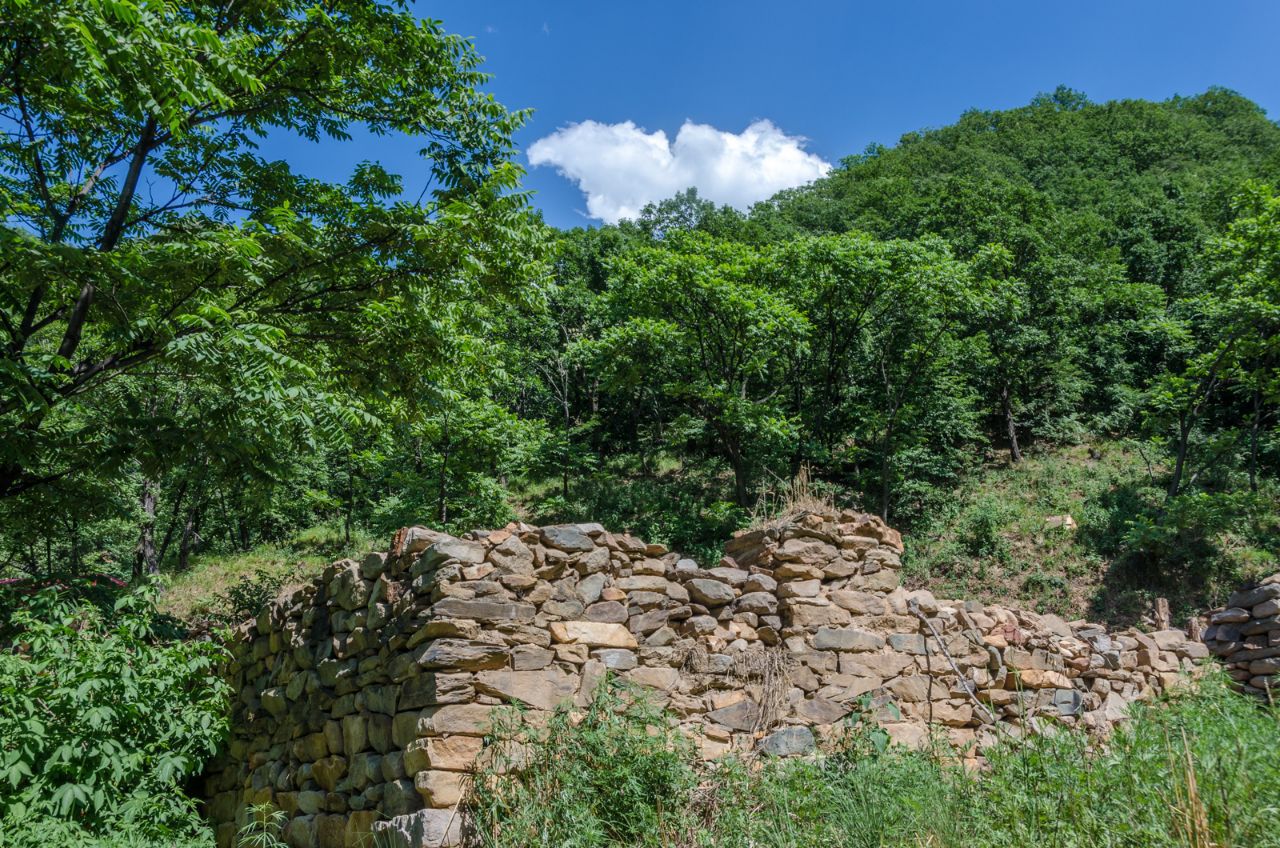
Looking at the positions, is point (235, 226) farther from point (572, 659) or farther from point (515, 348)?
point (515, 348)

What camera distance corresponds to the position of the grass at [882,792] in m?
3.04

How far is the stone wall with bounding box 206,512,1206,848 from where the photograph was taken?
4.57 m

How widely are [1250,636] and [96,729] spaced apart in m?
10.4

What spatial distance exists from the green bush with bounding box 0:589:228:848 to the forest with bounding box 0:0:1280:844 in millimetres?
107

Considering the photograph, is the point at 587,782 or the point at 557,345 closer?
the point at 587,782

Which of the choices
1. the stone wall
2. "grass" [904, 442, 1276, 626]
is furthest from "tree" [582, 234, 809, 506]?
the stone wall

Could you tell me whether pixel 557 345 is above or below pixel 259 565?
above

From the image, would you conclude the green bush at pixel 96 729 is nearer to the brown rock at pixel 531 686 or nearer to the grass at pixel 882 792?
the brown rock at pixel 531 686

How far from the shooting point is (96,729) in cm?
464

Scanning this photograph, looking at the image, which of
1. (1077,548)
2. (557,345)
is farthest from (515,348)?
(1077,548)

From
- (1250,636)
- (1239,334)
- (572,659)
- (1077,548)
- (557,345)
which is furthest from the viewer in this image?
(557,345)

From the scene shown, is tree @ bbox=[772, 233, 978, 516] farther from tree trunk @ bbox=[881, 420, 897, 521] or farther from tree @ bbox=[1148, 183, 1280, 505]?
tree @ bbox=[1148, 183, 1280, 505]

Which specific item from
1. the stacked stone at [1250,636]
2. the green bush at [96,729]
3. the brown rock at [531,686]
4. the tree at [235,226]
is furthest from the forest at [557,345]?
the stacked stone at [1250,636]

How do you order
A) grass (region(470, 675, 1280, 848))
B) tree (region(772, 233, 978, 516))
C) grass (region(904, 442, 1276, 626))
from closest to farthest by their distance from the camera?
grass (region(470, 675, 1280, 848)) < grass (region(904, 442, 1276, 626)) < tree (region(772, 233, 978, 516))
